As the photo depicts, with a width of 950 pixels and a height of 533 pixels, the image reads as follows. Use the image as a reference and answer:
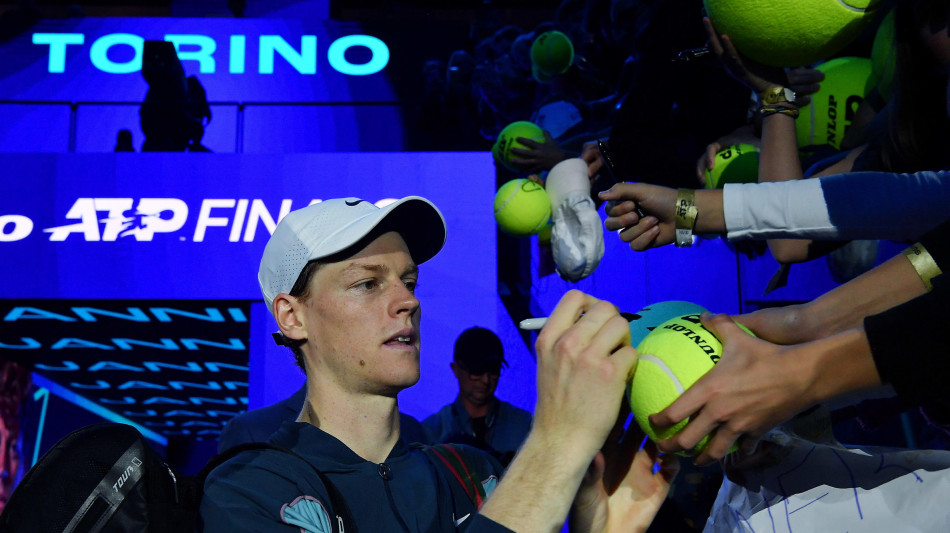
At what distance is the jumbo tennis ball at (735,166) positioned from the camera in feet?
9.20

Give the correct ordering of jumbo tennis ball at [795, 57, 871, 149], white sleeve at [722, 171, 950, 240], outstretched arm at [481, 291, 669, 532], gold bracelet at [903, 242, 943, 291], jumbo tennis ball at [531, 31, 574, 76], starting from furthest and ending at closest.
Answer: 1. jumbo tennis ball at [531, 31, 574, 76]
2. jumbo tennis ball at [795, 57, 871, 149]
3. white sleeve at [722, 171, 950, 240]
4. gold bracelet at [903, 242, 943, 291]
5. outstretched arm at [481, 291, 669, 532]

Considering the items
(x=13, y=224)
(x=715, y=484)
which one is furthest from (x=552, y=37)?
(x=13, y=224)

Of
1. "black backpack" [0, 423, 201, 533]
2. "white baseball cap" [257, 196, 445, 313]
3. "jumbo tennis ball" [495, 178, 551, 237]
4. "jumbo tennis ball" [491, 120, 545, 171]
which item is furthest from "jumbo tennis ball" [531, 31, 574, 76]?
"black backpack" [0, 423, 201, 533]

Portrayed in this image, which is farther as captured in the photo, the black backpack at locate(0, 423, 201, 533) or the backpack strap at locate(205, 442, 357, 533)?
the backpack strap at locate(205, 442, 357, 533)

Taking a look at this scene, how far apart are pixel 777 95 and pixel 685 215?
0.42m

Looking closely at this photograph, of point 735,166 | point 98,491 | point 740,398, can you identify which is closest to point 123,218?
point 735,166

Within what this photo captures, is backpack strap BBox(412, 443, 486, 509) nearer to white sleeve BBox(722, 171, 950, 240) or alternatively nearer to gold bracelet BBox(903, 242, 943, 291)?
white sleeve BBox(722, 171, 950, 240)

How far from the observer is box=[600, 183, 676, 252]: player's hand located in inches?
83.7

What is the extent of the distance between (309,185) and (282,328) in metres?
4.84

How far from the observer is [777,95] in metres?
2.19

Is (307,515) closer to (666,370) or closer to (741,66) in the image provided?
(666,370)

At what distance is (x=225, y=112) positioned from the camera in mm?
7730

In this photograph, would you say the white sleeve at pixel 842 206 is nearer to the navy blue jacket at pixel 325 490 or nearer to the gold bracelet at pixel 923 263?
the gold bracelet at pixel 923 263

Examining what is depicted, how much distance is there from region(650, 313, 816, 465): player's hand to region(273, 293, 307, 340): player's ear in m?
0.94
